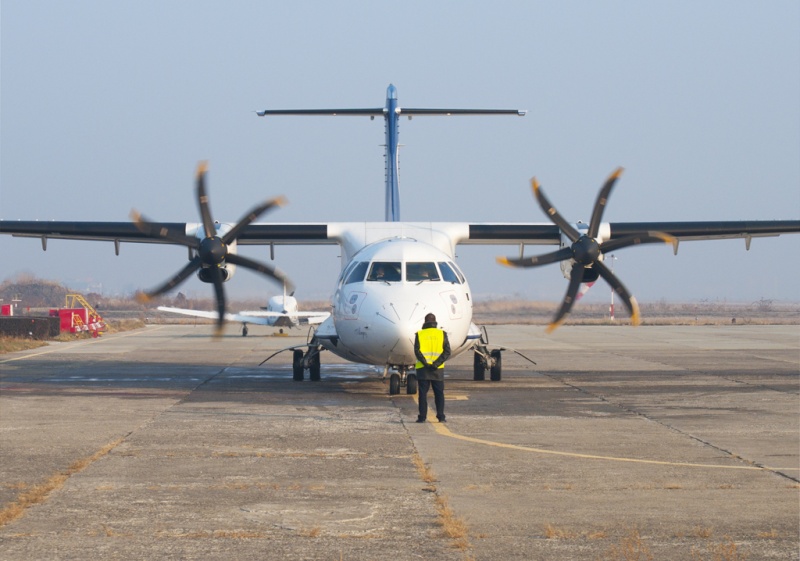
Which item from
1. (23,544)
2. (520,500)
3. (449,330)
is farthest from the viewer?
(449,330)

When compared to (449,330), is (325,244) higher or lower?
higher

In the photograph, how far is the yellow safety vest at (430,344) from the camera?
14.4 meters

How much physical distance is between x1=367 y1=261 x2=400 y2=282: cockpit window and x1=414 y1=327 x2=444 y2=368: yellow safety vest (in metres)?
3.41

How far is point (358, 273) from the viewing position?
61.2ft

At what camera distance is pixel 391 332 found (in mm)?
16547

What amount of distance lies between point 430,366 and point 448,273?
4515mm

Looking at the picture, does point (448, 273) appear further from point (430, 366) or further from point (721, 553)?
point (721, 553)

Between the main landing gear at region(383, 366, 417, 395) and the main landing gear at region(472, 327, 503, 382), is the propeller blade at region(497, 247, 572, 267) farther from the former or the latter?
the main landing gear at region(383, 366, 417, 395)

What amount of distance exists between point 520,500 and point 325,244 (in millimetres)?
16018

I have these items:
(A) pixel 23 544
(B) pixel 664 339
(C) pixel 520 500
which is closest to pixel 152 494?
(A) pixel 23 544

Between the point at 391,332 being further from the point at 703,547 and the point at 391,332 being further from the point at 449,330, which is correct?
the point at 703,547

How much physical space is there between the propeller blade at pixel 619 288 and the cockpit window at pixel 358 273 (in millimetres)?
5050

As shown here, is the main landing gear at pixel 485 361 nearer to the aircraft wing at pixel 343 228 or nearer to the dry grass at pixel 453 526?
the aircraft wing at pixel 343 228

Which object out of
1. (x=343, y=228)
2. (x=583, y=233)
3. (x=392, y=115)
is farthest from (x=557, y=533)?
(x=392, y=115)
